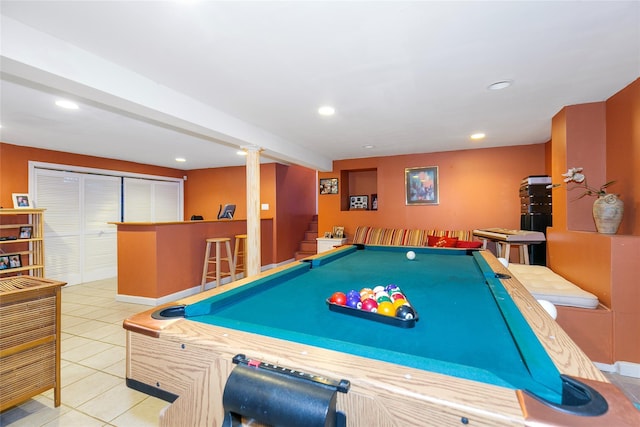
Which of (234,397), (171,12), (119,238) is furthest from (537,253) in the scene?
(119,238)

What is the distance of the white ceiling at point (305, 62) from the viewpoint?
156 cm

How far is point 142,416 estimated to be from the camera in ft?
5.75

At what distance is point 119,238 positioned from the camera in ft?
Answer: 13.2

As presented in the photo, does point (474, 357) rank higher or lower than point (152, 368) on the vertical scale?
higher

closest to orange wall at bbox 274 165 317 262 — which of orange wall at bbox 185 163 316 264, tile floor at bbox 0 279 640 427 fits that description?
orange wall at bbox 185 163 316 264

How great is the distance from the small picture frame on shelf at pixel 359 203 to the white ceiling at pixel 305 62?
2472 mm

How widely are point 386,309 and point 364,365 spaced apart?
0.39m

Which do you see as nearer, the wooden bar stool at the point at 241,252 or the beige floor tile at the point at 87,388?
the beige floor tile at the point at 87,388

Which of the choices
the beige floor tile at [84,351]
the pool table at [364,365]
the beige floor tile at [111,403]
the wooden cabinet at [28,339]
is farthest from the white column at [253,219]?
the pool table at [364,365]

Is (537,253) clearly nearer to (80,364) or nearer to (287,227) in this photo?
(287,227)

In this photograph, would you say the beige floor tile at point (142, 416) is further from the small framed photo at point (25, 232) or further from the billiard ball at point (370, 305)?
the small framed photo at point (25, 232)

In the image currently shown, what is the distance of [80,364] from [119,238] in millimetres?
2079

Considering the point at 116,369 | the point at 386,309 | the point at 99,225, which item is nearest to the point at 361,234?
the point at 116,369

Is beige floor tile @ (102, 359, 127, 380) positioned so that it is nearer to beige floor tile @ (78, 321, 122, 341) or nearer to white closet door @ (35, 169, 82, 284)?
beige floor tile @ (78, 321, 122, 341)
